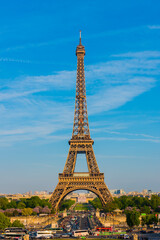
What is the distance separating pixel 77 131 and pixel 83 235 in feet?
193

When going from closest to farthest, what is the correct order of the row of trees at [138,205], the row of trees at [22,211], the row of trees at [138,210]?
the row of trees at [138,210]
the row of trees at [22,211]
the row of trees at [138,205]

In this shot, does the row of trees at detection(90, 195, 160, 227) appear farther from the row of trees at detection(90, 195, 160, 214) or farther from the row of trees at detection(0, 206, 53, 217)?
the row of trees at detection(0, 206, 53, 217)

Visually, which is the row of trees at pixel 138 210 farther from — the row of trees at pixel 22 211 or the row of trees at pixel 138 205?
the row of trees at pixel 22 211

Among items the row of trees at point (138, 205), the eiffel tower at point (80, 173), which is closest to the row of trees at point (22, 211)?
the eiffel tower at point (80, 173)

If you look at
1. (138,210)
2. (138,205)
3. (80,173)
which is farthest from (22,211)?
(138,205)

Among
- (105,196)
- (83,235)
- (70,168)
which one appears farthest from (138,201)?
(83,235)

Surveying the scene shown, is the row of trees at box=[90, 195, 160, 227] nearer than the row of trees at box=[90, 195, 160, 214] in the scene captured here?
Yes

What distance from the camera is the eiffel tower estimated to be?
114 metres

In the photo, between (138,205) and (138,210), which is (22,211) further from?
(138,205)

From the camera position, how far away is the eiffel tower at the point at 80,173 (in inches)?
4469

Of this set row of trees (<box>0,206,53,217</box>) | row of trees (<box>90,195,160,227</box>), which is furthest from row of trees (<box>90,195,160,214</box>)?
row of trees (<box>0,206,53,217</box>)

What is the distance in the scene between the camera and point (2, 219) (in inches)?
2921

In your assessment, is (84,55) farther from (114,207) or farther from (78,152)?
(114,207)

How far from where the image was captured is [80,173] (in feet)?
385
